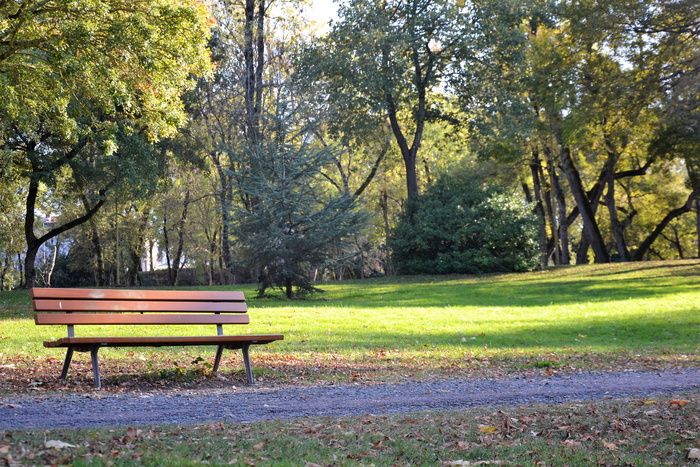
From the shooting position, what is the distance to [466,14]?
1139 inches

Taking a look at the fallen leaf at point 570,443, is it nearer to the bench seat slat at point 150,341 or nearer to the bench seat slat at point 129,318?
the bench seat slat at point 150,341

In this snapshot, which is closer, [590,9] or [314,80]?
[590,9]

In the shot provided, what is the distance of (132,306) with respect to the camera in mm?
8078

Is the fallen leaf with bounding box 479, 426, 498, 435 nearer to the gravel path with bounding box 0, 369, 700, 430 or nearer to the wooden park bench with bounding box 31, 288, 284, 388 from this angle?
the gravel path with bounding box 0, 369, 700, 430

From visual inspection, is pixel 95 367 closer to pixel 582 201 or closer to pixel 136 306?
pixel 136 306

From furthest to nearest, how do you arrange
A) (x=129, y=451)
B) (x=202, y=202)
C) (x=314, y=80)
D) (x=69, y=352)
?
1. (x=202, y=202)
2. (x=314, y=80)
3. (x=69, y=352)
4. (x=129, y=451)

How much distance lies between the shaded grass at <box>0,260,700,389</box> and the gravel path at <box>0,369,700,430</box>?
91 centimetres

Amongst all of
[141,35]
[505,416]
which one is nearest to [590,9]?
[141,35]

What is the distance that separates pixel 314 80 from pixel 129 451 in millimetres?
27153

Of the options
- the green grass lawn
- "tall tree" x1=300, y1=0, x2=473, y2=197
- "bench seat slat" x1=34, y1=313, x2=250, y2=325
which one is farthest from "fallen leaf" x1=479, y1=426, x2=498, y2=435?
"tall tree" x1=300, y1=0, x2=473, y2=197

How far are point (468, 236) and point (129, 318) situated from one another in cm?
2231

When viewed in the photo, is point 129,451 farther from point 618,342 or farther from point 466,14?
point 466,14

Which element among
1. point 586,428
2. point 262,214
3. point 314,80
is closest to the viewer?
point 586,428

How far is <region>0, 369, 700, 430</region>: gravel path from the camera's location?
19.2ft
